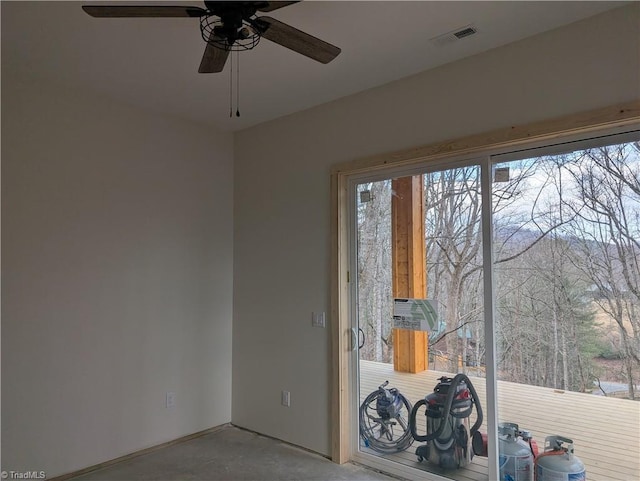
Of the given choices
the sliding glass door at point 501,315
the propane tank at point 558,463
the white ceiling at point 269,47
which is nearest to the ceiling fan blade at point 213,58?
the white ceiling at point 269,47

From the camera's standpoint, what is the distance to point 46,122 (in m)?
3.10

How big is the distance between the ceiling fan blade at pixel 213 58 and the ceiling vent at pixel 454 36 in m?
1.28

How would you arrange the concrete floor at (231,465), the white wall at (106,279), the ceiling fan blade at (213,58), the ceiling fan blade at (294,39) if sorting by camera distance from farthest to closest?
the concrete floor at (231,465) → the white wall at (106,279) → the ceiling fan blade at (213,58) → the ceiling fan blade at (294,39)

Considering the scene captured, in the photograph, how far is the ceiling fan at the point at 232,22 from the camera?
1686 millimetres

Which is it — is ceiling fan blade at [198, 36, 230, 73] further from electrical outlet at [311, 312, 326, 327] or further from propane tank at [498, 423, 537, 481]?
propane tank at [498, 423, 537, 481]

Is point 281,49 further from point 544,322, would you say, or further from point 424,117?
point 544,322

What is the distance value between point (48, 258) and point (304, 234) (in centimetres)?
194

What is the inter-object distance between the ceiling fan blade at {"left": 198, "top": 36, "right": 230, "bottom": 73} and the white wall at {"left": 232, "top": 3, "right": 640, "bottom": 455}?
1427mm

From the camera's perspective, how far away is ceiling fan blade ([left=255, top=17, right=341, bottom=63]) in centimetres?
182

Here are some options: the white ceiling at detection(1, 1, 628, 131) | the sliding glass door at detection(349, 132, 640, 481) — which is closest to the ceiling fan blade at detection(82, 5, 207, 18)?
the white ceiling at detection(1, 1, 628, 131)

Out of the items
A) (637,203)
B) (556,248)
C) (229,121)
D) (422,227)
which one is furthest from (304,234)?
(637,203)

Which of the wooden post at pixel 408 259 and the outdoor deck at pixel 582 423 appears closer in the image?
the outdoor deck at pixel 582 423

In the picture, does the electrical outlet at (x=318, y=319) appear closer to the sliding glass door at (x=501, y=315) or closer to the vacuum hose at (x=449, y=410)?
the sliding glass door at (x=501, y=315)

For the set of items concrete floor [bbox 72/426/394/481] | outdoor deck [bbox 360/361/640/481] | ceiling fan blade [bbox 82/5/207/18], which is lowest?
concrete floor [bbox 72/426/394/481]
